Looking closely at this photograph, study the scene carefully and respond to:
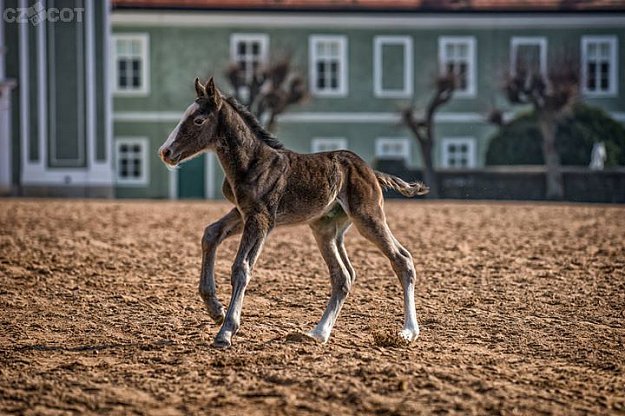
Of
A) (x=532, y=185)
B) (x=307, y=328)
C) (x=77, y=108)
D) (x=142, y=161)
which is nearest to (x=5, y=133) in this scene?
(x=77, y=108)

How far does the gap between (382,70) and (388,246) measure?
3381cm

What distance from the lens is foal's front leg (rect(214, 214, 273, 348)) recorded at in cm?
828

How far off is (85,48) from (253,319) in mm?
27680

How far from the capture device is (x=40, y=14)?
35906 millimetres

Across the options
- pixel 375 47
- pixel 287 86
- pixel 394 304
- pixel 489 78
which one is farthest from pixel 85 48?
pixel 394 304

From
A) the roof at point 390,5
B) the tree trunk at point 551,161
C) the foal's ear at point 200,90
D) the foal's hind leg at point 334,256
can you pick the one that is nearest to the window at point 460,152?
the roof at point 390,5

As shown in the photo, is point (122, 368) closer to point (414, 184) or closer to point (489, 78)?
point (414, 184)

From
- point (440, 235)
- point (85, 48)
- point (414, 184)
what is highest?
point (85, 48)

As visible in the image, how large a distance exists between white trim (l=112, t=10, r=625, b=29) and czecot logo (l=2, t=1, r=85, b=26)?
4630mm

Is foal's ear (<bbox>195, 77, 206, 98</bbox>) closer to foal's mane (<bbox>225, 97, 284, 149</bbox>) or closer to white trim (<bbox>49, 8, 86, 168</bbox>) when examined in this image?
foal's mane (<bbox>225, 97, 284, 149</bbox>)

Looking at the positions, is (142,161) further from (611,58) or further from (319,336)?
(319,336)

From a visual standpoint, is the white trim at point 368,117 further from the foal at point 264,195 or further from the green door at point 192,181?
the foal at point 264,195

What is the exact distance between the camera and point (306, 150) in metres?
41.8

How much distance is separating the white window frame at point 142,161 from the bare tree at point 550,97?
44.3ft
